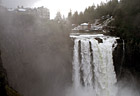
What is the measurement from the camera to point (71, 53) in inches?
494

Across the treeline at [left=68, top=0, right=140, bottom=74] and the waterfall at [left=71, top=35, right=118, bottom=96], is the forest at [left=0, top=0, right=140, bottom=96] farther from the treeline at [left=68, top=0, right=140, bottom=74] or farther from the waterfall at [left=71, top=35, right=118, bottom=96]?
the waterfall at [left=71, top=35, right=118, bottom=96]

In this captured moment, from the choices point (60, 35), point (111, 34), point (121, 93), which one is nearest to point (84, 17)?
point (111, 34)

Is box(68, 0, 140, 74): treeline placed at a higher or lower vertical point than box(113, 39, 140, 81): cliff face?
higher

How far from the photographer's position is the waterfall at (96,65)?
38.7 ft

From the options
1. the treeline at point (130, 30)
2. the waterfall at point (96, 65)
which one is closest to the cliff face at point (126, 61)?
the treeline at point (130, 30)

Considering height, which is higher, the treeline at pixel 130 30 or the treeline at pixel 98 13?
the treeline at pixel 98 13

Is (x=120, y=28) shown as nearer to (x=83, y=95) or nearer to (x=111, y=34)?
(x=111, y=34)

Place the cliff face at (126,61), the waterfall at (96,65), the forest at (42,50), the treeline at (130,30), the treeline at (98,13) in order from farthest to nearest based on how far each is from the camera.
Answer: the treeline at (98,13)
the treeline at (130,30)
the cliff face at (126,61)
the waterfall at (96,65)
the forest at (42,50)

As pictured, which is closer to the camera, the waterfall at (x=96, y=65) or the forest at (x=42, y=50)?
the forest at (x=42, y=50)

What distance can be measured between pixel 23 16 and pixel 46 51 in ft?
13.4

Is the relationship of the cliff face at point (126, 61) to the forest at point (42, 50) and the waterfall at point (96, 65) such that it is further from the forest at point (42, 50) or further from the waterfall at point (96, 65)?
the waterfall at point (96, 65)

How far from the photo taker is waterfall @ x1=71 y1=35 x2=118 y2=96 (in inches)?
465

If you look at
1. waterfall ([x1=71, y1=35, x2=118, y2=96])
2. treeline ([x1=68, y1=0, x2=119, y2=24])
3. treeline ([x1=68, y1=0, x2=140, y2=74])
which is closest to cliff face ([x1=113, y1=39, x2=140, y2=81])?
treeline ([x1=68, y1=0, x2=140, y2=74])

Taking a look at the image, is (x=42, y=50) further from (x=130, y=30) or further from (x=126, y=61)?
(x=130, y=30)
